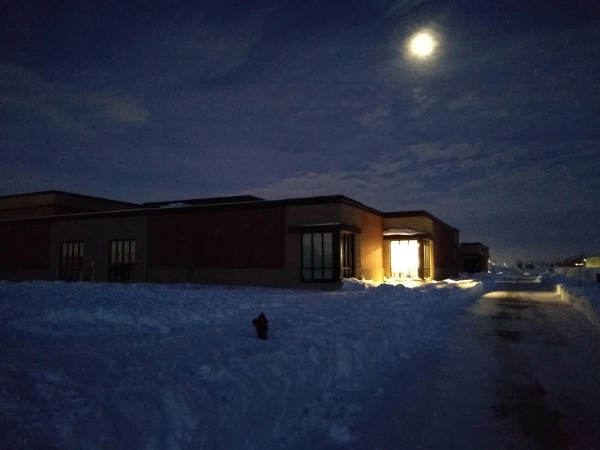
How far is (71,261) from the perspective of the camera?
31531 mm

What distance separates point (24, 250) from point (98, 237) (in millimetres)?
8007

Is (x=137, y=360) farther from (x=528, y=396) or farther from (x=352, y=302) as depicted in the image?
(x=352, y=302)

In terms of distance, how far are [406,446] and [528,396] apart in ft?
9.23

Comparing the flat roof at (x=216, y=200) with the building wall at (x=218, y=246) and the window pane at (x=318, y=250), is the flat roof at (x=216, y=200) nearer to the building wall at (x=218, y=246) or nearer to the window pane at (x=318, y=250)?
the building wall at (x=218, y=246)

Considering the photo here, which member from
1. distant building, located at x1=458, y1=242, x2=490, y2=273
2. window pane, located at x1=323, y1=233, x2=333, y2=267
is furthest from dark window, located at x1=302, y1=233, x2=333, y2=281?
distant building, located at x1=458, y1=242, x2=490, y2=273

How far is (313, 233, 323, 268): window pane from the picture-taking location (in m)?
23.8

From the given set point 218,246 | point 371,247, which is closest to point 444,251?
point 371,247

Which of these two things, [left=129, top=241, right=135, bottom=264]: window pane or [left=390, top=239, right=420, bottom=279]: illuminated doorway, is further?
[left=390, top=239, right=420, bottom=279]: illuminated doorway

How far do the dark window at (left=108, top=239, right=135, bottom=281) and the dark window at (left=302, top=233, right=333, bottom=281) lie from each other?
12563mm

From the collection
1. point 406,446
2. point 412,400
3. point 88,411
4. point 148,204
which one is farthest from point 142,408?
point 148,204

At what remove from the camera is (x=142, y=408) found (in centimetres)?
386

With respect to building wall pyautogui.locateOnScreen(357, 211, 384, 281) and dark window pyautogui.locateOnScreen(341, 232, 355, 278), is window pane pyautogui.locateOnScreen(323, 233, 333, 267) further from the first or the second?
building wall pyautogui.locateOnScreen(357, 211, 384, 281)

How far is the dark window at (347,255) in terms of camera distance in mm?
24250

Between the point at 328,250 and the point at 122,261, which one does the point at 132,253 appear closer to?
the point at 122,261
